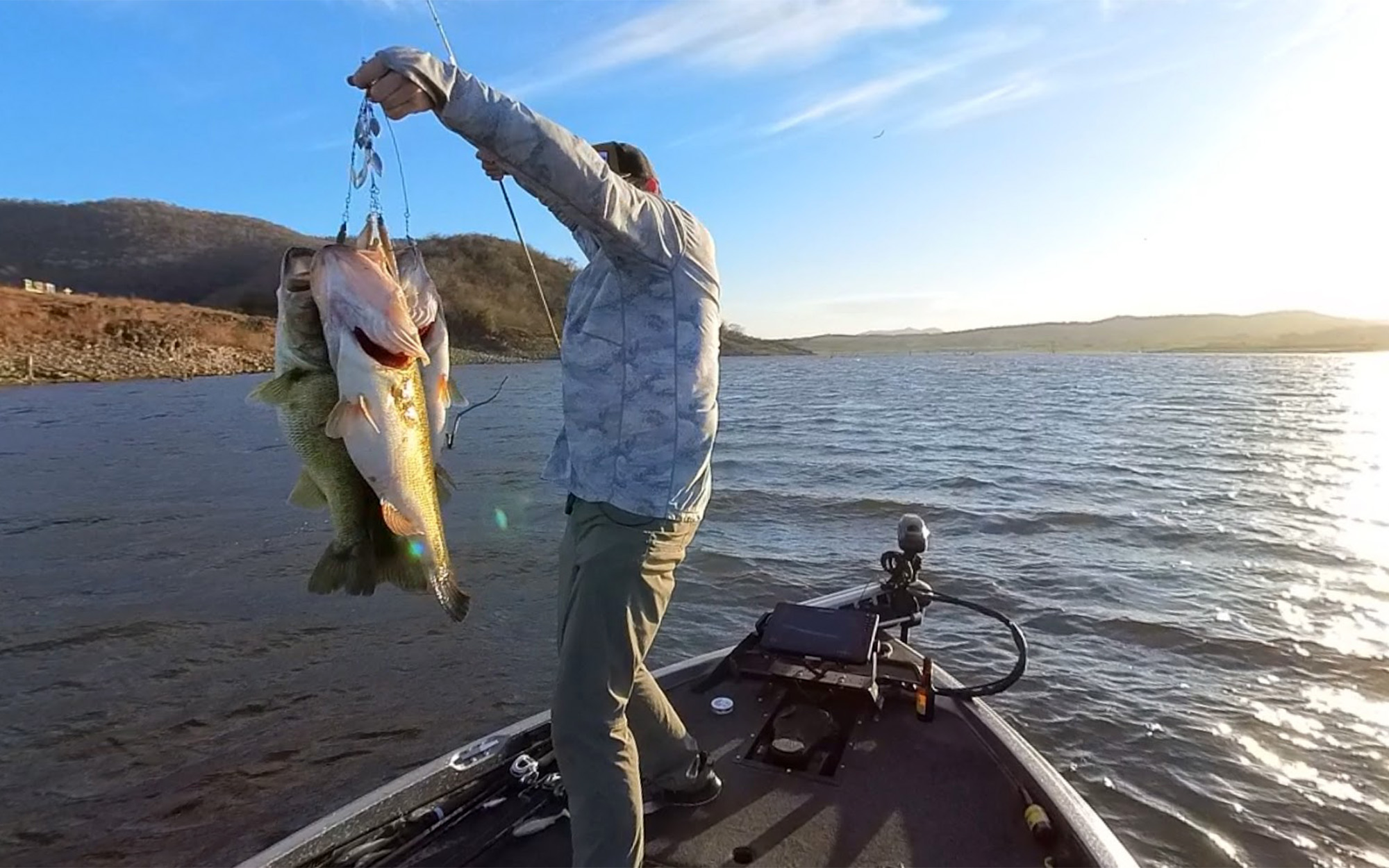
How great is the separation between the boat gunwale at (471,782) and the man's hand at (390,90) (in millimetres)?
2985

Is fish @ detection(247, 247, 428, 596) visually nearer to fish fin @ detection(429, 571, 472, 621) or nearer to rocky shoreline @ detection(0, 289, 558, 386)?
fish fin @ detection(429, 571, 472, 621)

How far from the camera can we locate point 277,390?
3350 millimetres

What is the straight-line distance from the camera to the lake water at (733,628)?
260 inches

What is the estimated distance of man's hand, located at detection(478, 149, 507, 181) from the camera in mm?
2682

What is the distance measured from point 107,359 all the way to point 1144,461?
5833 cm

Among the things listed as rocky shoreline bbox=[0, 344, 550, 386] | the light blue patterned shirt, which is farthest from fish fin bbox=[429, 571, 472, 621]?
rocky shoreline bbox=[0, 344, 550, 386]

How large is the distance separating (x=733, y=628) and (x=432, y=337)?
737 centimetres

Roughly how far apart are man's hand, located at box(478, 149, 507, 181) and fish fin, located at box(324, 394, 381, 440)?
948mm

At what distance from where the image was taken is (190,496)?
58.4ft

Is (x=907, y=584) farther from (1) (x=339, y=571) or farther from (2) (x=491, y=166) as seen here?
(2) (x=491, y=166)

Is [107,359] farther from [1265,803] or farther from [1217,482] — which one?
[1265,803]

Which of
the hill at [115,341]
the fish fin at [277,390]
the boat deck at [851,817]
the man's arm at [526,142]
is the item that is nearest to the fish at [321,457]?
the fish fin at [277,390]

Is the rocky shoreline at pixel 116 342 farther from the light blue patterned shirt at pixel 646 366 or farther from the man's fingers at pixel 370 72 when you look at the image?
the man's fingers at pixel 370 72

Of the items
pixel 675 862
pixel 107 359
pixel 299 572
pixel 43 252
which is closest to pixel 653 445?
pixel 675 862
